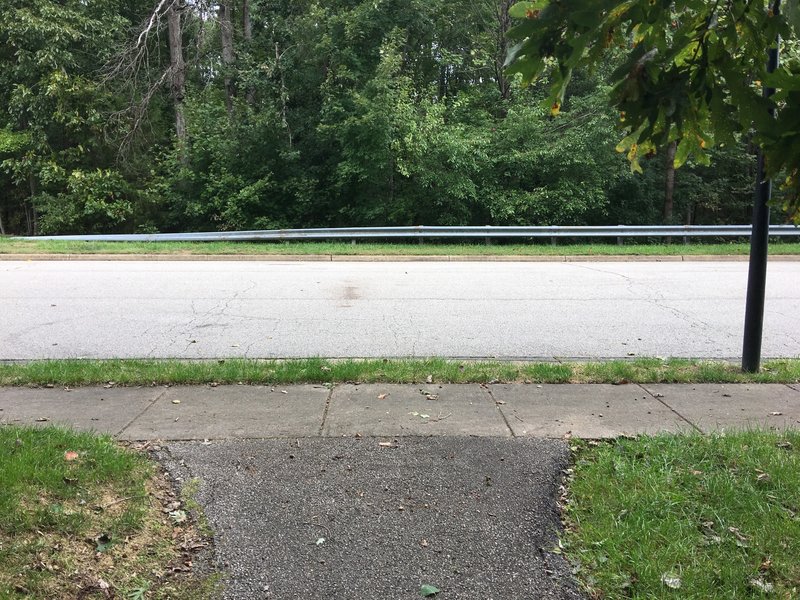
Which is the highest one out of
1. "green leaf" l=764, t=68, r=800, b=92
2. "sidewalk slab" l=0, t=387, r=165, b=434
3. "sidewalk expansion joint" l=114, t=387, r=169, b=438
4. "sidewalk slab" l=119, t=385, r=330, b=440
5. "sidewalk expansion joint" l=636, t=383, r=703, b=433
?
"green leaf" l=764, t=68, r=800, b=92

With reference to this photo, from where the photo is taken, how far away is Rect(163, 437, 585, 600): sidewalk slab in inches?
111

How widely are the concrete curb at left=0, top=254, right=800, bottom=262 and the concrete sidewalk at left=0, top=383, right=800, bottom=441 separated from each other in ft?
34.3

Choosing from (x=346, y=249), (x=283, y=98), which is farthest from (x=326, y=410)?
(x=283, y=98)

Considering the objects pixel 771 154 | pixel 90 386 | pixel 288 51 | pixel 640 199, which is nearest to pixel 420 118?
pixel 288 51

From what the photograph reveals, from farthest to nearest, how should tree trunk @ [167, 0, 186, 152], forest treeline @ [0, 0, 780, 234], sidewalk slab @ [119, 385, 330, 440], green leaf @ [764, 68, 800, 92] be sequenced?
tree trunk @ [167, 0, 186, 152] → forest treeline @ [0, 0, 780, 234] → sidewalk slab @ [119, 385, 330, 440] → green leaf @ [764, 68, 800, 92]

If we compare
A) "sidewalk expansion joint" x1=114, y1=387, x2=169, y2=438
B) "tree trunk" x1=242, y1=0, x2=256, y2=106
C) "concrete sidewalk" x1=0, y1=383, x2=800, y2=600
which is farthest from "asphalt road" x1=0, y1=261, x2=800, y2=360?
"tree trunk" x1=242, y1=0, x2=256, y2=106

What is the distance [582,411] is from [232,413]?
2.77 metres

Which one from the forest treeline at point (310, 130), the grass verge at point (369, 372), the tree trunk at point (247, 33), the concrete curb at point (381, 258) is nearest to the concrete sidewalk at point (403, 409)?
the grass verge at point (369, 372)

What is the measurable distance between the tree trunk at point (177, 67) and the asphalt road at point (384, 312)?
40.4ft

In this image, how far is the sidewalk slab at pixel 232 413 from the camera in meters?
4.45

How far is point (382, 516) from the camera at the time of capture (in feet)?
11.0

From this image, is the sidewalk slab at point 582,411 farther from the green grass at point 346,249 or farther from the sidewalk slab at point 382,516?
the green grass at point 346,249

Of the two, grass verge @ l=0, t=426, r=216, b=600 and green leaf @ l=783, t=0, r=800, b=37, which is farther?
grass verge @ l=0, t=426, r=216, b=600

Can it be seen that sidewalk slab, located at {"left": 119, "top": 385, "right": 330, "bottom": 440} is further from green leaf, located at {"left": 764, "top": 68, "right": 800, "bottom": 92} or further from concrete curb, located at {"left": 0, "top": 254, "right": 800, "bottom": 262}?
concrete curb, located at {"left": 0, "top": 254, "right": 800, "bottom": 262}
